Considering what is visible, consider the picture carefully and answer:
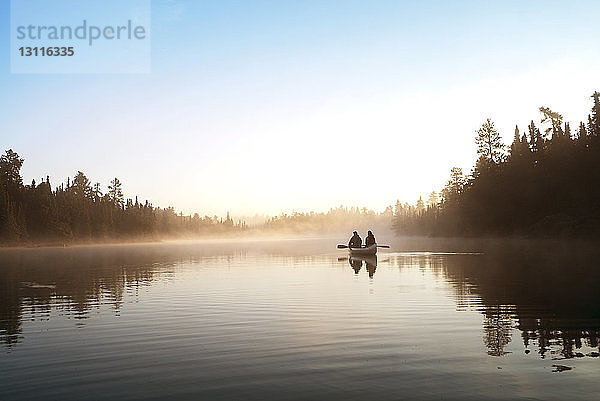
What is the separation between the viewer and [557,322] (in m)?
20.0

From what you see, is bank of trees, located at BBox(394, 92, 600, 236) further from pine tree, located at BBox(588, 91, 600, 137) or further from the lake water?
the lake water

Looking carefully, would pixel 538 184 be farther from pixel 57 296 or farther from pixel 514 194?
pixel 57 296

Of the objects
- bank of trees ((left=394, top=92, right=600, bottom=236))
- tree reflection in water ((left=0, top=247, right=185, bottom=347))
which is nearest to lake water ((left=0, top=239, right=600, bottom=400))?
tree reflection in water ((left=0, top=247, right=185, bottom=347))

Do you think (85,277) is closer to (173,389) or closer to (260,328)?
(260,328)

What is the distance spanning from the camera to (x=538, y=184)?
114000mm

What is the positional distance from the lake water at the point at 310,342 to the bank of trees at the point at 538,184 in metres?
74.9

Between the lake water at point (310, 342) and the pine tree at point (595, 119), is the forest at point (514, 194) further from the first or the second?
the lake water at point (310, 342)

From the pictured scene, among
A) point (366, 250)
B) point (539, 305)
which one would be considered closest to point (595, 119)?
point (366, 250)

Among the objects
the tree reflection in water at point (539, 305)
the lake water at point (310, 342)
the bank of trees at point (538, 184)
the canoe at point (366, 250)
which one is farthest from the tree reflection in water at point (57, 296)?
the bank of trees at point (538, 184)

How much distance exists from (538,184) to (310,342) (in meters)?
112

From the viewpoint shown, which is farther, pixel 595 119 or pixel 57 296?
pixel 595 119

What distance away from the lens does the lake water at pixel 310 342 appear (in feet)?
41.2

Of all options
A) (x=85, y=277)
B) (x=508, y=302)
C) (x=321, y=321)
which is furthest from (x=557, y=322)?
(x=85, y=277)

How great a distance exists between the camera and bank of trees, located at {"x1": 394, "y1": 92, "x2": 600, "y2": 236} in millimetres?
100438
